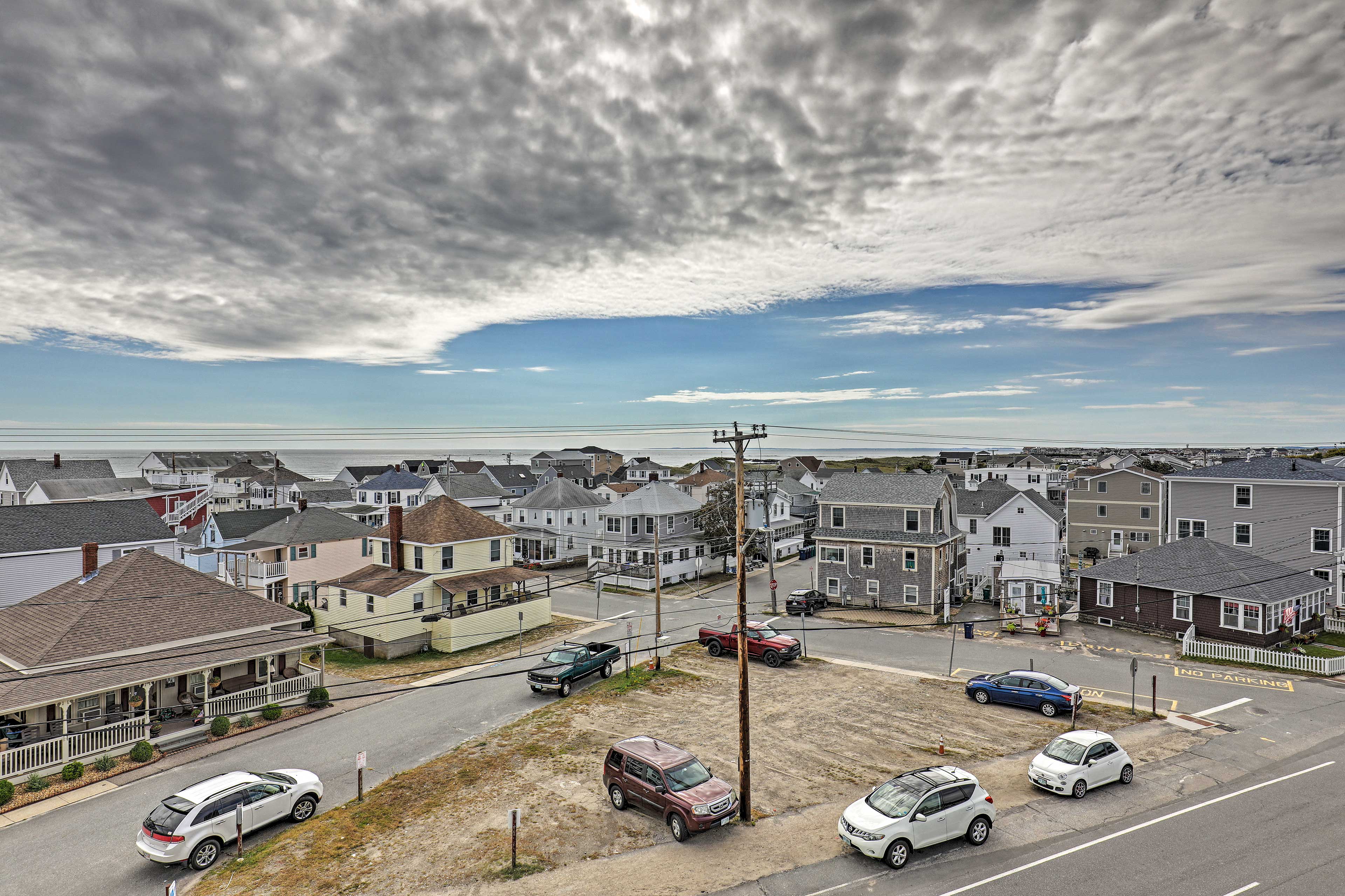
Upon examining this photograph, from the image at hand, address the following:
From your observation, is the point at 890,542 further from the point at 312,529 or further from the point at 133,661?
the point at 312,529

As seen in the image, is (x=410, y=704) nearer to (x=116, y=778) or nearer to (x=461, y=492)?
(x=116, y=778)

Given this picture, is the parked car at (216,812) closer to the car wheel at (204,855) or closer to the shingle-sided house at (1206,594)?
the car wheel at (204,855)

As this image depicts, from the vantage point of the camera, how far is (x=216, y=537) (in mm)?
51812

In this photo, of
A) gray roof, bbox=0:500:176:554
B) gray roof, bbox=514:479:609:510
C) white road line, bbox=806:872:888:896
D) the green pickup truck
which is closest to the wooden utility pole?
white road line, bbox=806:872:888:896

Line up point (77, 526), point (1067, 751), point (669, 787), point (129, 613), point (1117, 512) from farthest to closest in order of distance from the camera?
A: point (1117, 512)
point (77, 526)
point (129, 613)
point (1067, 751)
point (669, 787)

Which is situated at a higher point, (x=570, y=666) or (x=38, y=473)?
(x=38, y=473)

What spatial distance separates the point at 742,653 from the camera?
18453 millimetres

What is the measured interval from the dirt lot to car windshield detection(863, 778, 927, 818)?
1545 millimetres

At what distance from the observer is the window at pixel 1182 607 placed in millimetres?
37719

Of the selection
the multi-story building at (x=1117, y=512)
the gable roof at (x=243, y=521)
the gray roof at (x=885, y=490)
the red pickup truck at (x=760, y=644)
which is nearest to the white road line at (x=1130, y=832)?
the red pickup truck at (x=760, y=644)

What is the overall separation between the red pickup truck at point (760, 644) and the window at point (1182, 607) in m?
22.6

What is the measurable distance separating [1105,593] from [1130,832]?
29.4 m

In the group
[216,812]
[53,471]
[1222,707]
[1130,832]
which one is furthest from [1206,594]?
[53,471]

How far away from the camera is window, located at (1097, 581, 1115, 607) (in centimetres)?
4153
